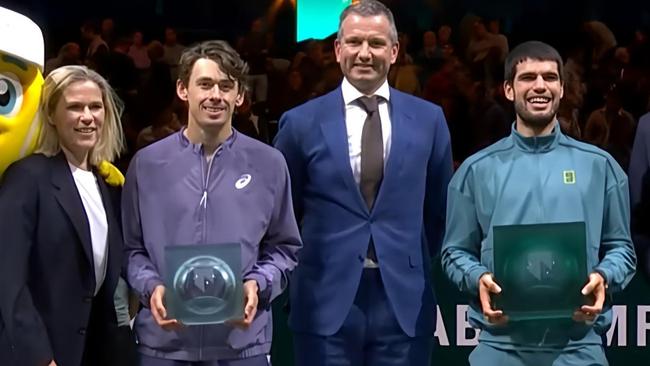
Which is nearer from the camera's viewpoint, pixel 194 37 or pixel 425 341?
pixel 425 341

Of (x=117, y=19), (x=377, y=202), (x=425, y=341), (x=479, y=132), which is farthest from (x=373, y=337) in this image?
(x=117, y=19)

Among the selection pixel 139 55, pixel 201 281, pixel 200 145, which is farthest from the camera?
pixel 139 55

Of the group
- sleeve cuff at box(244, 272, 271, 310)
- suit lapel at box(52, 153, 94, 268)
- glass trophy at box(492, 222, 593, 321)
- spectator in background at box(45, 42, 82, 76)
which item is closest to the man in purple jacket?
sleeve cuff at box(244, 272, 271, 310)

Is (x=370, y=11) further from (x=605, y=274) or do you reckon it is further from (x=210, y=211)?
(x=605, y=274)

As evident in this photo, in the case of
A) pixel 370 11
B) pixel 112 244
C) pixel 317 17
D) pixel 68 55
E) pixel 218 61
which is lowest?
pixel 112 244

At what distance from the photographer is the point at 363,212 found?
3.73 meters

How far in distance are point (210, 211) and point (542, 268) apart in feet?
3.14

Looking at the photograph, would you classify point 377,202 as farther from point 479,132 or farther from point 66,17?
point 66,17

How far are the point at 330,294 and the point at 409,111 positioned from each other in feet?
2.10

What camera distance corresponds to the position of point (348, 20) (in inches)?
147

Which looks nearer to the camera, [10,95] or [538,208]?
[538,208]

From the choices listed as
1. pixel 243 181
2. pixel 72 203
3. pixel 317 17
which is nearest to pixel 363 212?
pixel 243 181

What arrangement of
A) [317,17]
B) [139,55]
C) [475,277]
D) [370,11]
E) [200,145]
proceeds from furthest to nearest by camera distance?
[139,55] → [317,17] → [370,11] → [200,145] → [475,277]

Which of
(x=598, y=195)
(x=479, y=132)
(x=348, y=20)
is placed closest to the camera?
(x=598, y=195)
